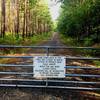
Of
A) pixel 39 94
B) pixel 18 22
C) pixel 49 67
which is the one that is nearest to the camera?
pixel 39 94

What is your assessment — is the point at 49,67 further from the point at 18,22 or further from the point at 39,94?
the point at 18,22

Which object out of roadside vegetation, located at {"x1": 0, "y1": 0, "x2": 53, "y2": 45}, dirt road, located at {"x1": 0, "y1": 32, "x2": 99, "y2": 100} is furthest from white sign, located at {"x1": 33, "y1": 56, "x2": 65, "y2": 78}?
roadside vegetation, located at {"x1": 0, "y1": 0, "x2": 53, "y2": 45}

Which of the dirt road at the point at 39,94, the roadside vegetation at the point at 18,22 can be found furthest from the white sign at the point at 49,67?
the roadside vegetation at the point at 18,22

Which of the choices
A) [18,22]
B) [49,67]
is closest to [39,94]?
[49,67]

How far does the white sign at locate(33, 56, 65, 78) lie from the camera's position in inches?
389

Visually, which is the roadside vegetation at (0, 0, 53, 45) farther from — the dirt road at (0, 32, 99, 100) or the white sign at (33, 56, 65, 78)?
the white sign at (33, 56, 65, 78)

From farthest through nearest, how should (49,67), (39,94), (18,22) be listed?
(18,22) → (49,67) → (39,94)

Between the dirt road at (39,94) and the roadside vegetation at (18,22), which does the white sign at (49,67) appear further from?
A: the roadside vegetation at (18,22)

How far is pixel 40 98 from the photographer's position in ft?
30.6

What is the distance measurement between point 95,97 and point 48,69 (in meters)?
1.83

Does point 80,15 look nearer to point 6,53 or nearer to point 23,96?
point 6,53

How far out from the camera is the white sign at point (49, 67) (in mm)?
9883

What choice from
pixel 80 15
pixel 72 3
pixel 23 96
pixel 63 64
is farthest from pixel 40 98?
pixel 72 3

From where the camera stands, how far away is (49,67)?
9.88 metres
